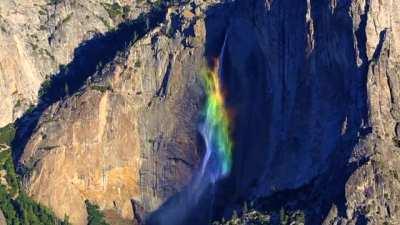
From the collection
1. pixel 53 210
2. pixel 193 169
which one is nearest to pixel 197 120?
pixel 193 169

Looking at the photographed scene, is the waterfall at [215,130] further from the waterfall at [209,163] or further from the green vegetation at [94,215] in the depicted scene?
the green vegetation at [94,215]

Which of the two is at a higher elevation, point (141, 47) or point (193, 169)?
Answer: point (141, 47)

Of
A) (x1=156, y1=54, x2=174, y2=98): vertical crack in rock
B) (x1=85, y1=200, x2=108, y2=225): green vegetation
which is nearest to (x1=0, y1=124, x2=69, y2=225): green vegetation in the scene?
(x1=85, y1=200, x2=108, y2=225): green vegetation

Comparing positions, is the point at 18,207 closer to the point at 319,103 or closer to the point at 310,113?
the point at 310,113

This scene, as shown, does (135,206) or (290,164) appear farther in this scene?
(135,206)

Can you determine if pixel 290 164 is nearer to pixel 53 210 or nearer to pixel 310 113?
pixel 310 113

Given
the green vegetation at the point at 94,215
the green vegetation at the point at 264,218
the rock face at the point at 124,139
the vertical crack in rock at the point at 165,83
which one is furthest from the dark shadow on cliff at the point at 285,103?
the green vegetation at the point at 94,215

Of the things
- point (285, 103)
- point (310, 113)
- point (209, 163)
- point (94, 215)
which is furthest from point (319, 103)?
point (94, 215)
